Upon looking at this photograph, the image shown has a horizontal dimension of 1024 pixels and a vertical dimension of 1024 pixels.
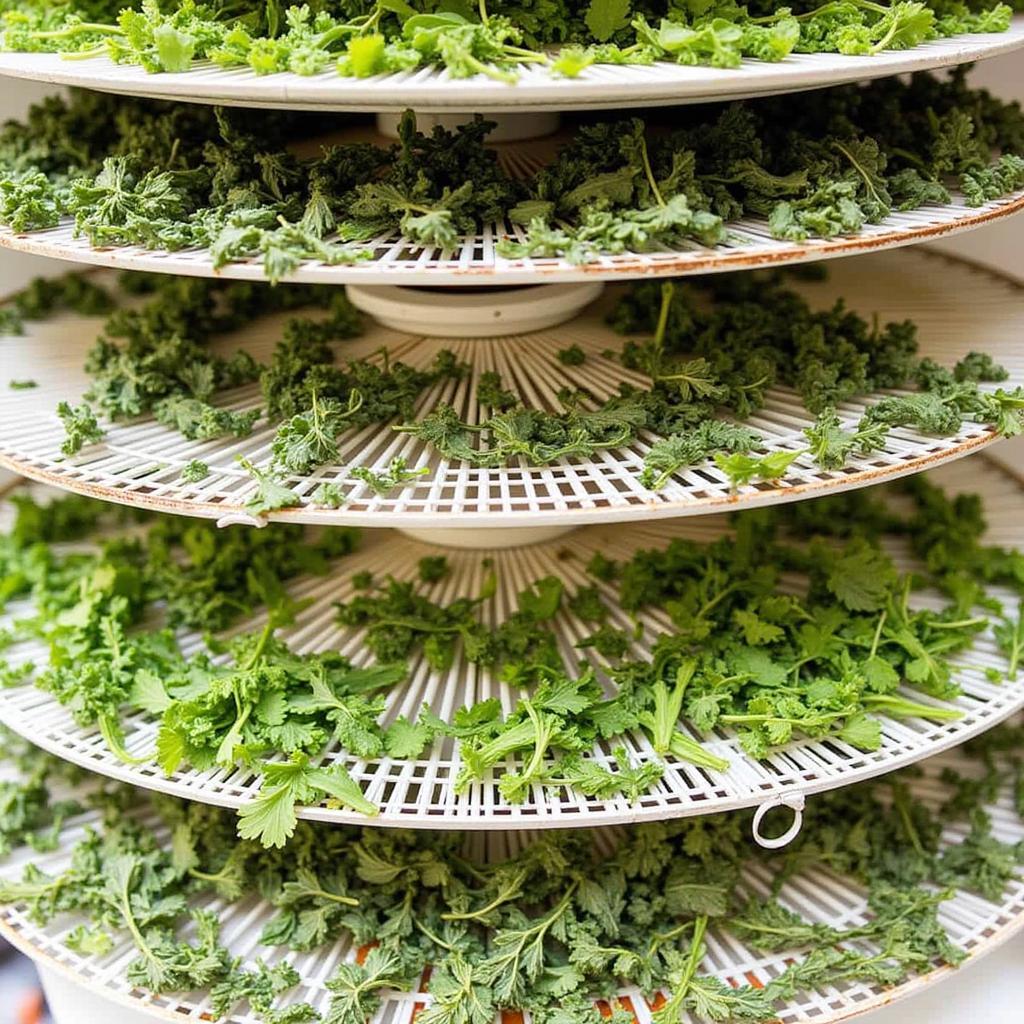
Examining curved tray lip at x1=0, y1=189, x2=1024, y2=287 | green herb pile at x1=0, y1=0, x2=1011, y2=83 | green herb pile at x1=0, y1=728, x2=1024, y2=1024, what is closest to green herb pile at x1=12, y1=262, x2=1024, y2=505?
curved tray lip at x1=0, y1=189, x2=1024, y2=287

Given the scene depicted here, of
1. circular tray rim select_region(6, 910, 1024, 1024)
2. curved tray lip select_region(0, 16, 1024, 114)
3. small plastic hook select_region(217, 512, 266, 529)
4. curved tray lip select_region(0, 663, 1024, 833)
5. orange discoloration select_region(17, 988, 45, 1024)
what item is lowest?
orange discoloration select_region(17, 988, 45, 1024)

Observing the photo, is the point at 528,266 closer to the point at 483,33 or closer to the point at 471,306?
the point at 483,33

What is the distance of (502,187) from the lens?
6.27 feet

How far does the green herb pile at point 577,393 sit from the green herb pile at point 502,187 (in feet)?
1.07

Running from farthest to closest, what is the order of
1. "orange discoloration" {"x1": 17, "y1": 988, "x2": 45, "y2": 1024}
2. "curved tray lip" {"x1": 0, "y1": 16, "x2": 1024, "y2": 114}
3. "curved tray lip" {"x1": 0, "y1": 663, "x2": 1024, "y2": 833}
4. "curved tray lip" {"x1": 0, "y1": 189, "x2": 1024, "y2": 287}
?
"orange discoloration" {"x1": 17, "y1": 988, "x2": 45, "y2": 1024}, "curved tray lip" {"x1": 0, "y1": 663, "x2": 1024, "y2": 833}, "curved tray lip" {"x1": 0, "y1": 189, "x2": 1024, "y2": 287}, "curved tray lip" {"x1": 0, "y1": 16, "x2": 1024, "y2": 114}

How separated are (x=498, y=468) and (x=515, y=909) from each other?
906mm

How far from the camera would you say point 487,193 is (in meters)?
1.88

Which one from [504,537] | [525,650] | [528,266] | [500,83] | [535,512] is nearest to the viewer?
[500,83]

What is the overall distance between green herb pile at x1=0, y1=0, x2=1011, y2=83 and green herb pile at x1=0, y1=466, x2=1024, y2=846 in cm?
105

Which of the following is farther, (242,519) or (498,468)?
(498,468)

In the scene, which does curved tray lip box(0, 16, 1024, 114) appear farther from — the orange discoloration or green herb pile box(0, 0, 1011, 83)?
the orange discoloration

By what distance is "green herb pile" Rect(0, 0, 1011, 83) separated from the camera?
5.55ft

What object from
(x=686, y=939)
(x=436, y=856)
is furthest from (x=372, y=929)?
(x=686, y=939)

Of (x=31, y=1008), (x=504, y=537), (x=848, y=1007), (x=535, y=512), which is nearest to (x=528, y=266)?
(x=535, y=512)
